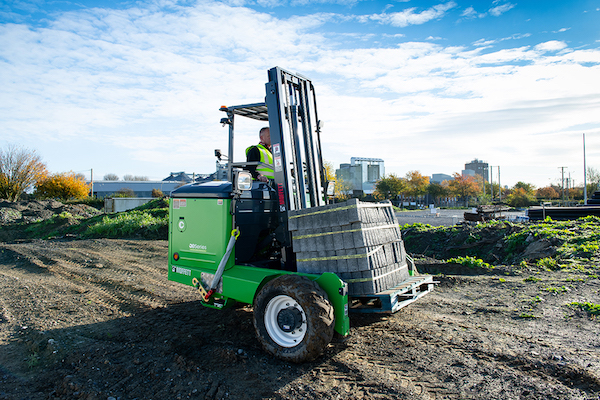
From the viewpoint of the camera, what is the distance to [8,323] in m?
5.31

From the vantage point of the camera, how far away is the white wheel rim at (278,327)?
3869 millimetres

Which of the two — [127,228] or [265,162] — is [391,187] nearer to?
[127,228]

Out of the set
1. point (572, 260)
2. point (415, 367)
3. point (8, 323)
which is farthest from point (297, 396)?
point (572, 260)

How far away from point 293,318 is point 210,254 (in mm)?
1704

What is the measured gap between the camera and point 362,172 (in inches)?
2936

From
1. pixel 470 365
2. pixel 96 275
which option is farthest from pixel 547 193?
pixel 96 275

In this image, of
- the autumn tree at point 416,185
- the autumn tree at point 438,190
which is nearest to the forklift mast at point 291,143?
the autumn tree at point 416,185

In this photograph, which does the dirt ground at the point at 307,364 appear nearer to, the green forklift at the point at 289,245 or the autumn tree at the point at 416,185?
the green forklift at the point at 289,245

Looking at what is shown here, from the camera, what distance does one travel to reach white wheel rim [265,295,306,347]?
152 inches

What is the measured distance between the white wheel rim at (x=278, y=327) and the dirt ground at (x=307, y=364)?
0.24m

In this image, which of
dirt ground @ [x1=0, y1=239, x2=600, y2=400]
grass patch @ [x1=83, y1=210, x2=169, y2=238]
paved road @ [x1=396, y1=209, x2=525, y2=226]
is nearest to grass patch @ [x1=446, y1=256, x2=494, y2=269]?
dirt ground @ [x1=0, y1=239, x2=600, y2=400]

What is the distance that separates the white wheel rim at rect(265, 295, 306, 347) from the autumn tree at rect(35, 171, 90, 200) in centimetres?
3952

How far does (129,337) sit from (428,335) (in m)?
3.85

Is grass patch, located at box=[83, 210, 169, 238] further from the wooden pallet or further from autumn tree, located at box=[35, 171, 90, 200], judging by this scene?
autumn tree, located at box=[35, 171, 90, 200]
